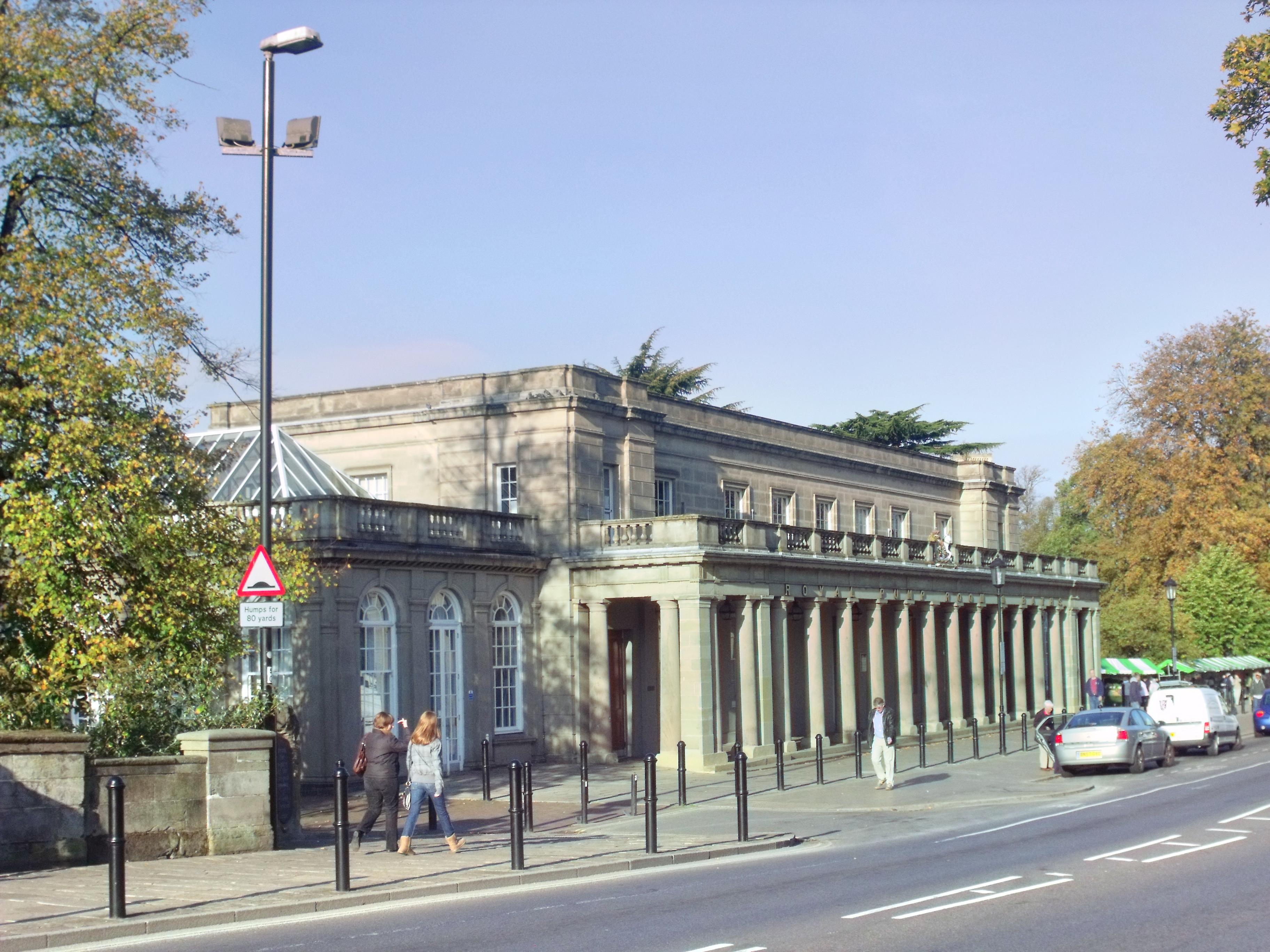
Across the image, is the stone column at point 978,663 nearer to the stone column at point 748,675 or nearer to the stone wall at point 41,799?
the stone column at point 748,675

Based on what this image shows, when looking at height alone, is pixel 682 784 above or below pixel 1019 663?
below

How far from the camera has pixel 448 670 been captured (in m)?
34.8

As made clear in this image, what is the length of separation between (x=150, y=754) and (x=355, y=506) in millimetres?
13884

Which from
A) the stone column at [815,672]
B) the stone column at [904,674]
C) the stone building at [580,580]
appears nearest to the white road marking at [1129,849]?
the stone building at [580,580]

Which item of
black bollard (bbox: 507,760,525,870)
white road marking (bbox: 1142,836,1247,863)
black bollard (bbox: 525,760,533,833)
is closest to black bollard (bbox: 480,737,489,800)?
black bollard (bbox: 525,760,533,833)

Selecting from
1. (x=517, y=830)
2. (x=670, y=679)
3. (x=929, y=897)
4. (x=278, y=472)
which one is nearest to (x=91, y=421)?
(x=517, y=830)

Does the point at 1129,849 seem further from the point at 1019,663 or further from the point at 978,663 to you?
the point at 1019,663

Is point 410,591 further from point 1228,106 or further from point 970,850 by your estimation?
point 1228,106

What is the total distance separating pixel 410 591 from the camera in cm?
3338

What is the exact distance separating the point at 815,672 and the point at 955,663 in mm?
9950

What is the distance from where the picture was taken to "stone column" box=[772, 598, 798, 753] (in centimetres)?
3941

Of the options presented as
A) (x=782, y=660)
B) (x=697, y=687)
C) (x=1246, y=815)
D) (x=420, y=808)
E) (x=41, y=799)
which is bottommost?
(x=1246, y=815)

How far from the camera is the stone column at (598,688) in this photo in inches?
1489

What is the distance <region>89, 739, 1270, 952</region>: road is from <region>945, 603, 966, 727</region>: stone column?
91.4ft
